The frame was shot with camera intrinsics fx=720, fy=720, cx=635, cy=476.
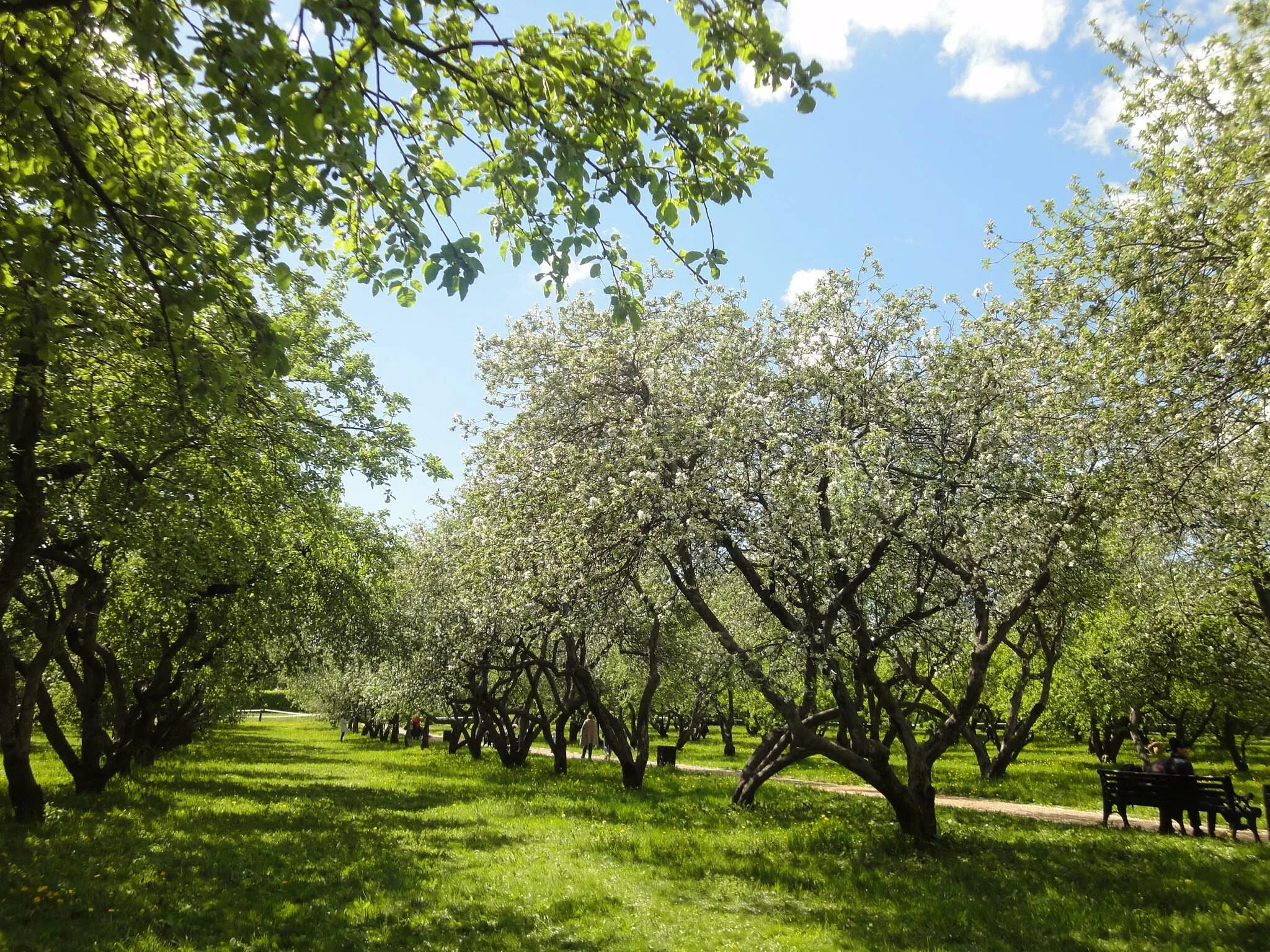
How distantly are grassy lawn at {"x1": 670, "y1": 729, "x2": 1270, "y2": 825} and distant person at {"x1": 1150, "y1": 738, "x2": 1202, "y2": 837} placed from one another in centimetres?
126

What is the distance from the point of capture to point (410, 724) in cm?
5350

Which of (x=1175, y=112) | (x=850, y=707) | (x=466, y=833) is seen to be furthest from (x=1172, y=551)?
(x=466, y=833)

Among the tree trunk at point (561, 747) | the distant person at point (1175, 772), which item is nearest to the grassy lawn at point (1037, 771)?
the distant person at point (1175, 772)

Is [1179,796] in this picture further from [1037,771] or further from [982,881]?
[1037,771]

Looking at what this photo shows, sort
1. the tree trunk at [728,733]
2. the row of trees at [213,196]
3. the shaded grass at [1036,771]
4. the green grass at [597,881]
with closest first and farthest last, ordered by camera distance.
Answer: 1. the row of trees at [213,196]
2. the green grass at [597,881]
3. the shaded grass at [1036,771]
4. the tree trunk at [728,733]

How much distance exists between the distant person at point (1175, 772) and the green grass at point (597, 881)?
0.99 meters

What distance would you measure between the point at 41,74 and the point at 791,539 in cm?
1128

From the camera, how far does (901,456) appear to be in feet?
45.4

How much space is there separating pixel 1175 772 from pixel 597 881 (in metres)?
13.5

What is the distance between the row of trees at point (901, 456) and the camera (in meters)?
10.1

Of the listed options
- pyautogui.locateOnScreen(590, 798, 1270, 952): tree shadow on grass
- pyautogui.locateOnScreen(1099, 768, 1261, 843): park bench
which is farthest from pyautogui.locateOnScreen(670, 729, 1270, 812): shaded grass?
pyautogui.locateOnScreen(590, 798, 1270, 952): tree shadow on grass

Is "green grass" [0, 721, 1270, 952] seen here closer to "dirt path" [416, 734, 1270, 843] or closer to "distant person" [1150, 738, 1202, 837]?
"distant person" [1150, 738, 1202, 837]

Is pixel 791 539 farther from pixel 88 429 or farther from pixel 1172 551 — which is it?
pixel 88 429

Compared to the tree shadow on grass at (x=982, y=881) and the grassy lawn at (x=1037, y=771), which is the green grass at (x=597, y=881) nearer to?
the tree shadow on grass at (x=982, y=881)
